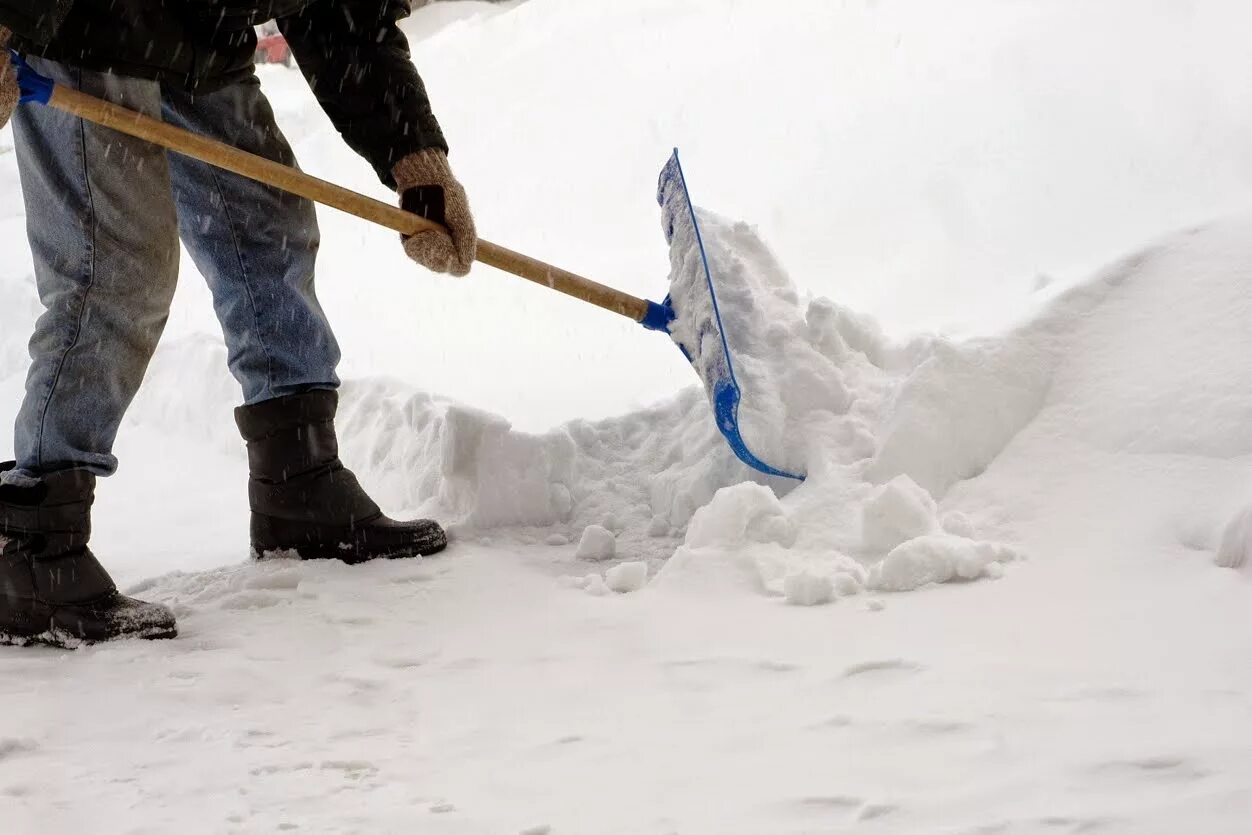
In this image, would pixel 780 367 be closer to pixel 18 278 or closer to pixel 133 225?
pixel 133 225

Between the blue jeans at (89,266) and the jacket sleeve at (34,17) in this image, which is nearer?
the jacket sleeve at (34,17)

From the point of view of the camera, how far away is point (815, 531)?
2.08 metres

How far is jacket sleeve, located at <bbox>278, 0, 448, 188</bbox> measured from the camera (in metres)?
2.31

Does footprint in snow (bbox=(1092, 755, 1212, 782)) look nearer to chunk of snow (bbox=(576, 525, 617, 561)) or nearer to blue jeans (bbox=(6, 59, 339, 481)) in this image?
chunk of snow (bbox=(576, 525, 617, 561))

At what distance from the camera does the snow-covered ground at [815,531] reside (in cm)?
125

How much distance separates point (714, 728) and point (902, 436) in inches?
38.9

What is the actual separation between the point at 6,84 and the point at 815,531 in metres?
1.49

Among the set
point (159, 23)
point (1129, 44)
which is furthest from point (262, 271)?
point (1129, 44)

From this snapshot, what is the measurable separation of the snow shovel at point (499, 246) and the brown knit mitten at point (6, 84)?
17 mm

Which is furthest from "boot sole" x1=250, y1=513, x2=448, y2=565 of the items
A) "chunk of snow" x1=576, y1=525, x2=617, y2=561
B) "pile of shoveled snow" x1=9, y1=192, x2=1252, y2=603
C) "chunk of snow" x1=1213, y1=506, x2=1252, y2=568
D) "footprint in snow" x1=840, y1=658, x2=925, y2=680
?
"chunk of snow" x1=1213, y1=506, x2=1252, y2=568

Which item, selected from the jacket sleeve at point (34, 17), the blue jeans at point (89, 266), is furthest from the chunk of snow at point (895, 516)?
the jacket sleeve at point (34, 17)

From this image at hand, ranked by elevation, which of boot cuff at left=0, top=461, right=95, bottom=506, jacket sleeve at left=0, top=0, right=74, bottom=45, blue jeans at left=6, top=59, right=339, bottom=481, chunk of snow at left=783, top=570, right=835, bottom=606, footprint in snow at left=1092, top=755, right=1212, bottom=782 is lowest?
footprint in snow at left=1092, top=755, right=1212, bottom=782

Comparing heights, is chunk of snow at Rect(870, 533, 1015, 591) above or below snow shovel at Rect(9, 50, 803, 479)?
below

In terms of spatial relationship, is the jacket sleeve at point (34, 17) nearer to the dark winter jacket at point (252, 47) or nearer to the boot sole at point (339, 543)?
the dark winter jacket at point (252, 47)
